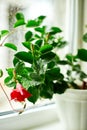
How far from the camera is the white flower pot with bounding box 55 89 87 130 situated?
3.30ft

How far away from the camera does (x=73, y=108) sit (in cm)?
102

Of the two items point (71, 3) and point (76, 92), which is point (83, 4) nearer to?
point (71, 3)

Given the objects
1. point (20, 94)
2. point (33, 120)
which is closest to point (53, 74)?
point (20, 94)

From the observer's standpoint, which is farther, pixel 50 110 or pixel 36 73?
pixel 50 110

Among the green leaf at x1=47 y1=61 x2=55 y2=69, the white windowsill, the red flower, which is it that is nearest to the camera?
the red flower

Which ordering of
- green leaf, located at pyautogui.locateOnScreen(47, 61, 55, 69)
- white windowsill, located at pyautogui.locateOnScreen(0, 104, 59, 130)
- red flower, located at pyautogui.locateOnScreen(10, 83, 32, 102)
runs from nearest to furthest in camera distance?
red flower, located at pyautogui.locateOnScreen(10, 83, 32, 102)
green leaf, located at pyautogui.locateOnScreen(47, 61, 55, 69)
white windowsill, located at pyautogui.locateOnScreen(0, 104, 59, 130)

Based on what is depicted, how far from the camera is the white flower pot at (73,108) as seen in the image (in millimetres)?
1007

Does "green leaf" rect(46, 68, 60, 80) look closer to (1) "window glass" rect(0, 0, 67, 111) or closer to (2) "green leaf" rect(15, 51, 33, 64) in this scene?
(2) "green leaf" rect(15, 51, 33, 64)

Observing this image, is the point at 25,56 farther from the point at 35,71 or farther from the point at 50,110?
the point at 50,110

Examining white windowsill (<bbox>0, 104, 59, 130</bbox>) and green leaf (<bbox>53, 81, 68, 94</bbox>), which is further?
white windowsill (<bbox>0, 104, 59, 130</bbox>)

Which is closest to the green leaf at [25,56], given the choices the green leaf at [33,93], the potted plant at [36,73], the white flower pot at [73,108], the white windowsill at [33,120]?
the potted plant at [36,73]

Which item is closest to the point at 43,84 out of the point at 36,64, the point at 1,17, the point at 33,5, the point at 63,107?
the point at 36,64

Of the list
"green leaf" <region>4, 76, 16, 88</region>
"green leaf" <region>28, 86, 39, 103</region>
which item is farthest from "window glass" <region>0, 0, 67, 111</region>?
"green leaf" <region>28, 86, 39, 103</region>

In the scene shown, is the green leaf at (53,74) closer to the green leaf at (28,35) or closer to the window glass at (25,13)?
the green leaf at (28,35)
